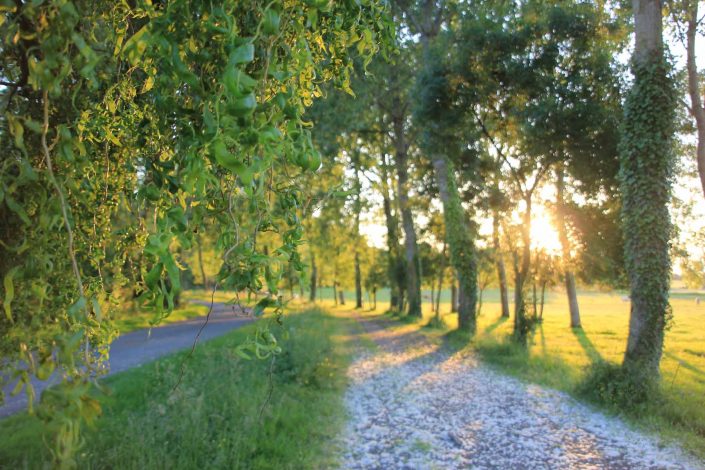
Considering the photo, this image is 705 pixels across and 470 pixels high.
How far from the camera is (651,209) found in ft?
27.9

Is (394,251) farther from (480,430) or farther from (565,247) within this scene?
(480,430)

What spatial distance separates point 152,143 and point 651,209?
9.04 meters

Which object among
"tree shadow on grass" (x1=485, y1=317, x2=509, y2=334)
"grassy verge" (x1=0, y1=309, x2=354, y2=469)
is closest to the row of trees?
"grassy verge" (x1=0, y1=309, x2=354, y2=469)

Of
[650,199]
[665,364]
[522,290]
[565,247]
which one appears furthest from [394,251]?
[650,199]

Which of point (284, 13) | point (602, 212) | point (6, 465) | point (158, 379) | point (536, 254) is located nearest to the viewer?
point (284, 13)

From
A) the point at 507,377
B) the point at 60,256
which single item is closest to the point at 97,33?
the point at 60,256

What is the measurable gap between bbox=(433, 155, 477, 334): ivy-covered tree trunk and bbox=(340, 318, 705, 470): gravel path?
6.67 metres

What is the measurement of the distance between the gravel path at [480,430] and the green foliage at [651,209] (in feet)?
5.68

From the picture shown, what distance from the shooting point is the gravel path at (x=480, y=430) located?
613 cm

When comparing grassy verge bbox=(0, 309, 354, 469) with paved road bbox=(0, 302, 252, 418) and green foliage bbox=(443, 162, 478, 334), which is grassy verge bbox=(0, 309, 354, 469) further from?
green foliage bbox=(443, 162, 478, 334)

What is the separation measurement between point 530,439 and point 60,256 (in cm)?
695

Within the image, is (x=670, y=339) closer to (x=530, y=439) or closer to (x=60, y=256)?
(x=530, y=439)

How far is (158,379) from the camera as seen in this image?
8875 mm

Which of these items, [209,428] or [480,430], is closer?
[209,428]
